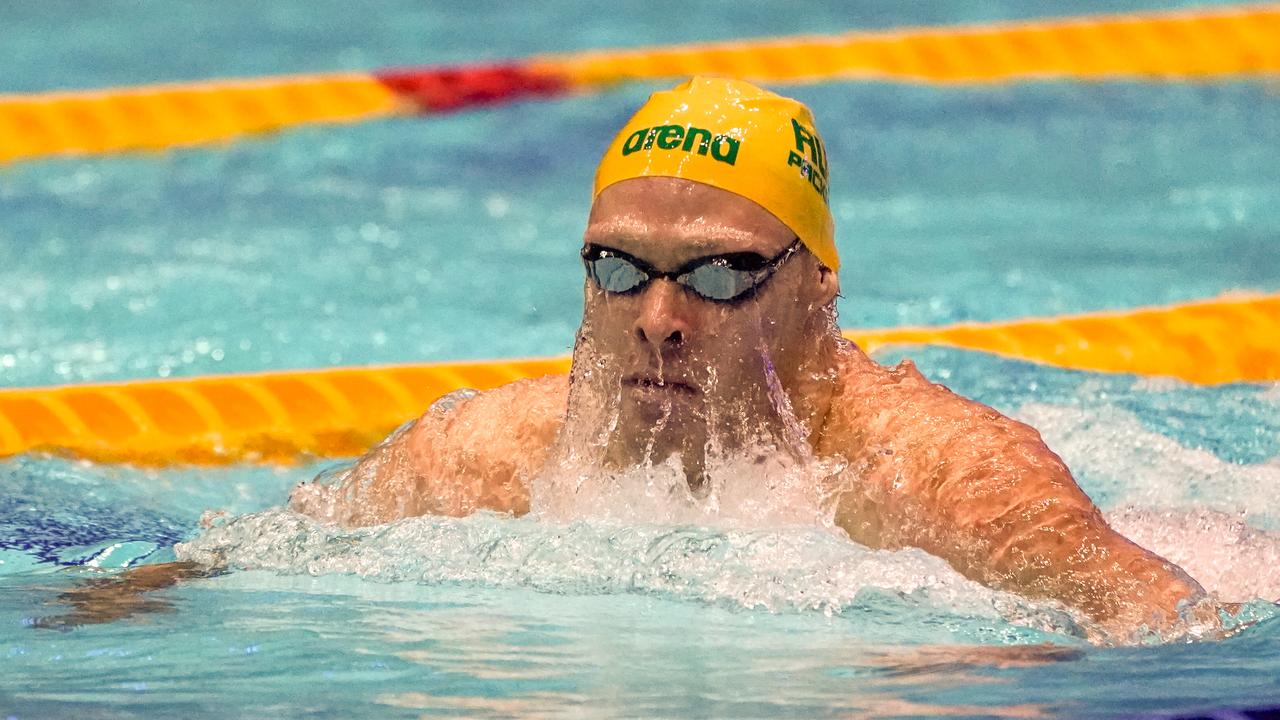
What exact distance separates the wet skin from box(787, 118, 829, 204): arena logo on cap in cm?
14

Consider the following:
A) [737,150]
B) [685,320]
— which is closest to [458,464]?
[685,320]

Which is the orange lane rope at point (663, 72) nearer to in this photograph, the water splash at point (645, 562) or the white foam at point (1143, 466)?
the white foam at point (1143, 466)

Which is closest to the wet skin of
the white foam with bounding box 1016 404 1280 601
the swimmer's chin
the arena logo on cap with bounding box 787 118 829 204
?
the swimmer's chin

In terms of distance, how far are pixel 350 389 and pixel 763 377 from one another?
1.92 meters

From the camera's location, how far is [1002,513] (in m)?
2.86

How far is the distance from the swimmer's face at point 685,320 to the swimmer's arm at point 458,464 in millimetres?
367

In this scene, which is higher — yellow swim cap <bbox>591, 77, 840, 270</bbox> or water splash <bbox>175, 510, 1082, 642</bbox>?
yellow swim cap <bbox>591, 77, 840, 270</bbox>

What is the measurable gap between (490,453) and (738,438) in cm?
56

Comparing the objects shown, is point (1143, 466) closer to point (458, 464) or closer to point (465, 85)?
point (458, 464)

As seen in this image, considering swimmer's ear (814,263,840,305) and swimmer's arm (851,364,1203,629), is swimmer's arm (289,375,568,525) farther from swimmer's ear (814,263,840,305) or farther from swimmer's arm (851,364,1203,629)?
swimmer's arm (851,364,1203,629)

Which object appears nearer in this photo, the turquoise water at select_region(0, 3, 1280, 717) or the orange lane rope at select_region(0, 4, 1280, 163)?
the turquoise water at select_region(0, 3, 1280, 717)

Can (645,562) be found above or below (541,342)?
below

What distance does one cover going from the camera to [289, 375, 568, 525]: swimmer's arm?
11.2 ft

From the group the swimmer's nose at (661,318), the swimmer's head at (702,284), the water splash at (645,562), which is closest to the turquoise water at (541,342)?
the water splash at (645,562)
